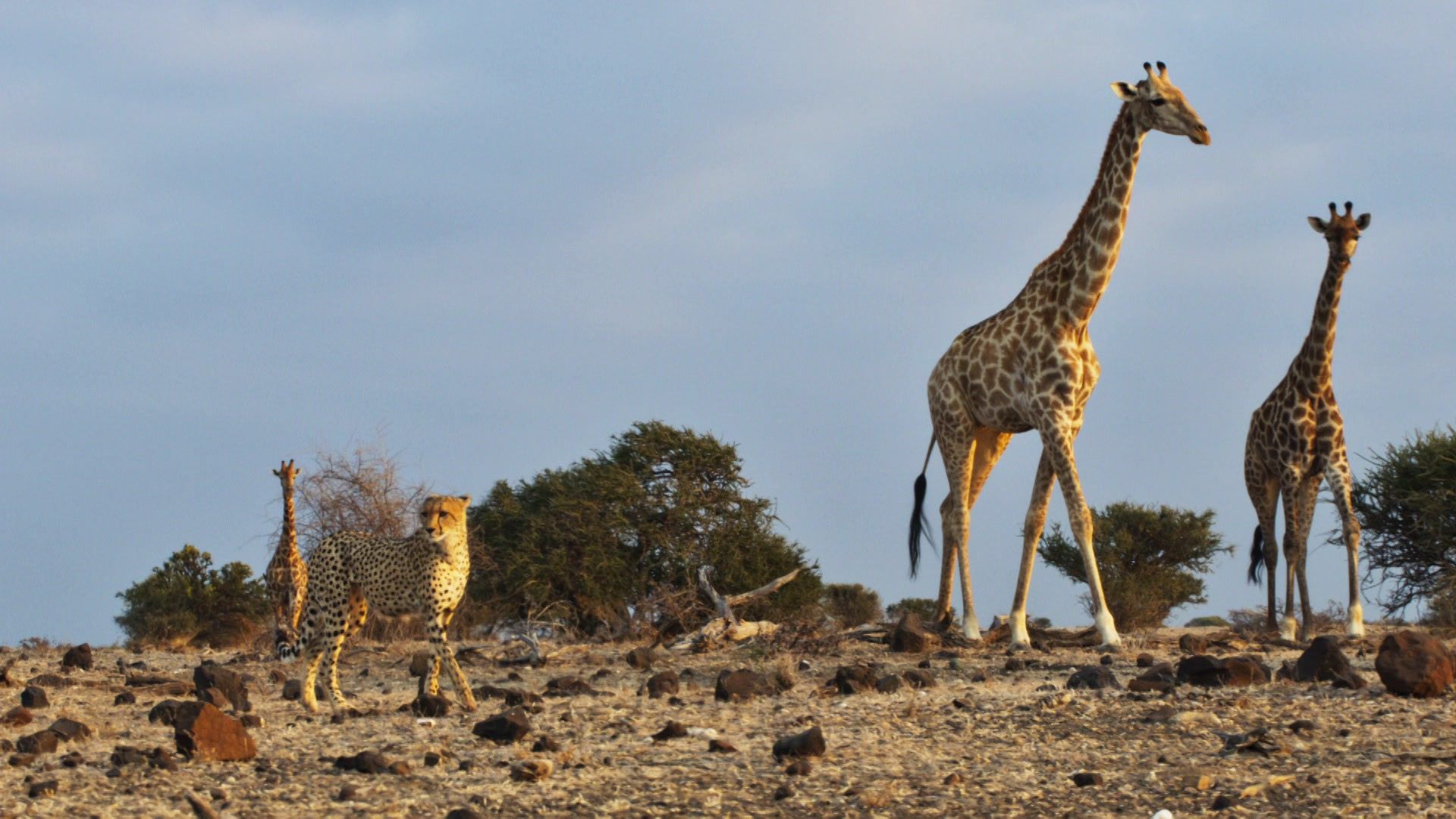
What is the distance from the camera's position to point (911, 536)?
14781mm

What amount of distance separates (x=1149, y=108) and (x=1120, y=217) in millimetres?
947

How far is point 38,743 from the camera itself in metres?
7.48

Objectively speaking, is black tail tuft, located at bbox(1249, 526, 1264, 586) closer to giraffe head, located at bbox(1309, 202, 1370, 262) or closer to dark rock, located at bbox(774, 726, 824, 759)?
giraffe head, located at bbox(1309, 202, 1370, 262)

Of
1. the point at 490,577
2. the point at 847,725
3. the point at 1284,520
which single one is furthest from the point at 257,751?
the point at 490,577

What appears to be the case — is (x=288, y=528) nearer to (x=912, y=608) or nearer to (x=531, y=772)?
(x=531, y=772)

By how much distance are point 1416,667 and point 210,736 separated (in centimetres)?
668

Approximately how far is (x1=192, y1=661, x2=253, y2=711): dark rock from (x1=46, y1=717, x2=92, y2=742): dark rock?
1.27m

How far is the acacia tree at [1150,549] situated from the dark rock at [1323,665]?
15.1m

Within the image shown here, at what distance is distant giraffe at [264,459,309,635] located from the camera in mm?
13969

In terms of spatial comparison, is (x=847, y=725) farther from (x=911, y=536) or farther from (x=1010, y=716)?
(x=911, y=536)

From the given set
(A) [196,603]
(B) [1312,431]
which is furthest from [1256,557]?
(A) [196,603]

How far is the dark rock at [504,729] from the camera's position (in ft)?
24.7

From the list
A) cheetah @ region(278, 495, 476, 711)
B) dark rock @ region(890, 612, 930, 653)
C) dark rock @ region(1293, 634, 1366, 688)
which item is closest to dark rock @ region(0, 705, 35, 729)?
cheetah @ region(278, 495, 476, 711)

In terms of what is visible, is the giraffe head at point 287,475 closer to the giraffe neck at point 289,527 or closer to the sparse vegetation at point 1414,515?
the giraffe neck at point 289,527
